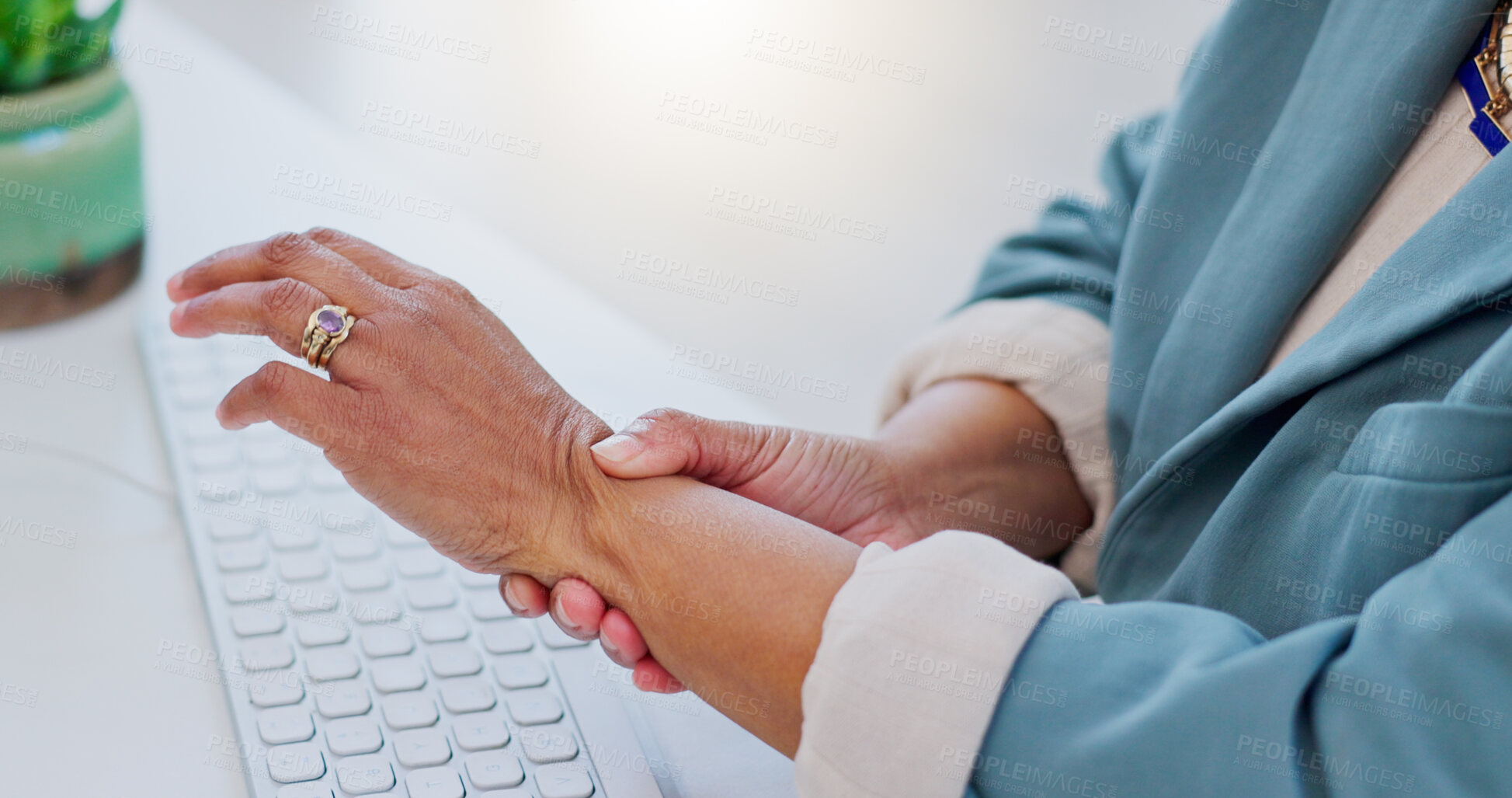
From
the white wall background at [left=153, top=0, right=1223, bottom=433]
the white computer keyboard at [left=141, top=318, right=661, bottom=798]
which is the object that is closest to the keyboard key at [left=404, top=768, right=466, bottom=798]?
the white computer keyboard at [left=141, top=318, right=661, bottom=798]

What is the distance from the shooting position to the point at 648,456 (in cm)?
77

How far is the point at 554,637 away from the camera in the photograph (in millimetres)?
772

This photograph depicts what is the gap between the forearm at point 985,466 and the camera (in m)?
0.95

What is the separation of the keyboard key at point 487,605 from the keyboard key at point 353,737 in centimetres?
12

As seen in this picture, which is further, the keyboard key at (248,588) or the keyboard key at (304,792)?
the keyboard key at (248,588)

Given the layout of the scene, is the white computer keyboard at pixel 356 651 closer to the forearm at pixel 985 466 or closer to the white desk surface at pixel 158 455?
the white desk surface at pixel 158 455

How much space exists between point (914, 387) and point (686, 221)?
1.40 metres

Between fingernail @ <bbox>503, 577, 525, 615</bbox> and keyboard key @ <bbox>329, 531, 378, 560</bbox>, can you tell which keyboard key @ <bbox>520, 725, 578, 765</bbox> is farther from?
keyboard key @ <bbox>329, 531, 378, 560</bbox>

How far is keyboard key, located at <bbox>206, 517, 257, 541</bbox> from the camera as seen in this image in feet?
2.60

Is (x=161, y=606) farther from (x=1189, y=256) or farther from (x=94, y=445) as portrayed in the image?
(x=1189, y=256)

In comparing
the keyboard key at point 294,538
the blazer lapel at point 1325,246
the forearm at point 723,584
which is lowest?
the keyboard key at point 294,538

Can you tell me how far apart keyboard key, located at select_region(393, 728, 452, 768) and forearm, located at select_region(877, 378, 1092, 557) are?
0.43 meters

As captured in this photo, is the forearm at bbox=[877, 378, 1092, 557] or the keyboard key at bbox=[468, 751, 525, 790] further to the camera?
the forearm at bbox=[877, 378, 1092, 557]

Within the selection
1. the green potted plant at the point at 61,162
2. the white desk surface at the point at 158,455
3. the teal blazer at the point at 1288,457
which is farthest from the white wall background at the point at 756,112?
the green potted plant at the point at 61,162
